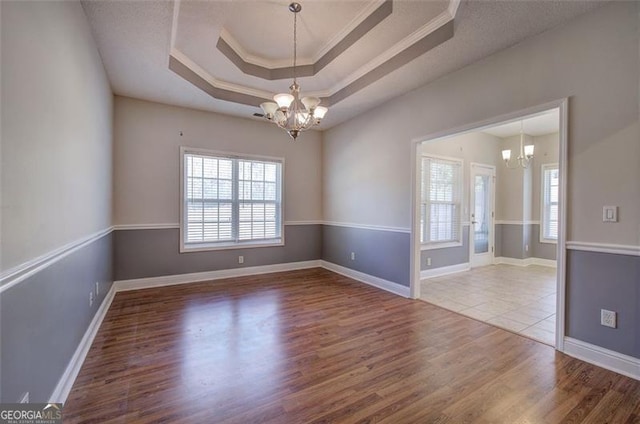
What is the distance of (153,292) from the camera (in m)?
4.15

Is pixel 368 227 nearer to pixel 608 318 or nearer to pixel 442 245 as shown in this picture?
pixel 442 245

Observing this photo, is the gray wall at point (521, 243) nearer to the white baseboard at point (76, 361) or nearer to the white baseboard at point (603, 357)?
the white baseboard at point (603, 357)

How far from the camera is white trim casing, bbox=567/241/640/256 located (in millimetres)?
2170

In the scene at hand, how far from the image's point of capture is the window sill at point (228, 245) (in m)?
4.71

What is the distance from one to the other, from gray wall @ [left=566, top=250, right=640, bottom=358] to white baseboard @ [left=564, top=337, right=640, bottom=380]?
37 mm

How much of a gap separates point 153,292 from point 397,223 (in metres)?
3.61

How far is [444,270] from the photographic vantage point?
539cm

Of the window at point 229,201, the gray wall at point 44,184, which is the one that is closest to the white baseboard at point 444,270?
the window at point 229,201

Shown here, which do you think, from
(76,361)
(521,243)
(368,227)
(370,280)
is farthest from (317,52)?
(521,243)

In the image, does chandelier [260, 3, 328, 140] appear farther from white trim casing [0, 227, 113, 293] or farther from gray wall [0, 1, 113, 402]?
white trim casing [0, 227, 113, 293]

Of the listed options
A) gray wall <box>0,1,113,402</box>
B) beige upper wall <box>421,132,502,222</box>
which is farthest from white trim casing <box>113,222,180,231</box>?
beige upper wall <box>421,132,502,222</box>

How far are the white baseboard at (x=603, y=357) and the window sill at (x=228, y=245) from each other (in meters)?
4.20

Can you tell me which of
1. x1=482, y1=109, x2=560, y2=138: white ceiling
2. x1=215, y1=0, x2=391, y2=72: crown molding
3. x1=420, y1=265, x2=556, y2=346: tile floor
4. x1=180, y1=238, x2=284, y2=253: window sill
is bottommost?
x1=420, y1=265, x2=556, y2=346: tile floor

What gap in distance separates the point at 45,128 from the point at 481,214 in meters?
6.82
